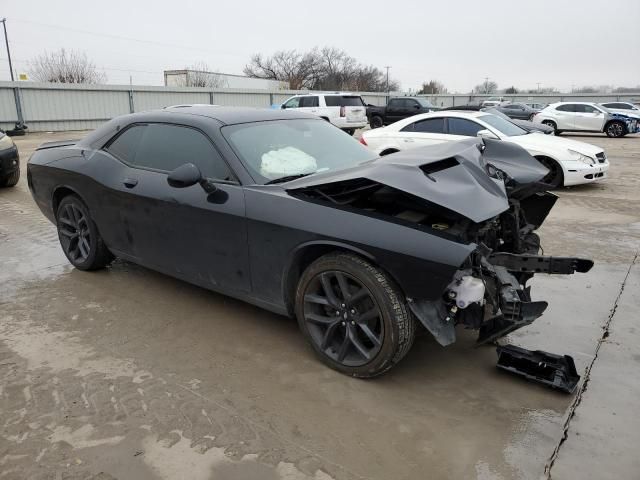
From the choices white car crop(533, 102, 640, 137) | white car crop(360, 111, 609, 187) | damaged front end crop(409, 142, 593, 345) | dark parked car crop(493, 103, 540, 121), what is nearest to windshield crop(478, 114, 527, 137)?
white car crop(360, 111, 609, 187)

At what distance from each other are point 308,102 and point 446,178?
19.5 meters

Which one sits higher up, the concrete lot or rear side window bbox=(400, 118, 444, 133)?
rear side window bbox=(400, 118, 444, 133)

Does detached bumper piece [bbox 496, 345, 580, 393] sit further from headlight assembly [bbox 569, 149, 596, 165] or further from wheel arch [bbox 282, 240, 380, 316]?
headlight assembly [bbox 569, 149, 596, 165]

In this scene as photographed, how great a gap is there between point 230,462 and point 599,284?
3.91m

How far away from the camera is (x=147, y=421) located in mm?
2740

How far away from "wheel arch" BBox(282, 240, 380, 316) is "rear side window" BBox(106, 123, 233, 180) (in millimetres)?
811

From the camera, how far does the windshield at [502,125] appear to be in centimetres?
963

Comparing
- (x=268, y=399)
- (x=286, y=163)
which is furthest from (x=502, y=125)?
(x=268, y=399)

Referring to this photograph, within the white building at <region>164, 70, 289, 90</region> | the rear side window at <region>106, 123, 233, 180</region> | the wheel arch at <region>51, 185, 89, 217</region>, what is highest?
the white building at <region>164, 70, 289, 90</region>

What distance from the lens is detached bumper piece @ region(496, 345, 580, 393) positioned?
3.01 m

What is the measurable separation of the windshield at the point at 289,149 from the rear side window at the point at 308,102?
17779 mm

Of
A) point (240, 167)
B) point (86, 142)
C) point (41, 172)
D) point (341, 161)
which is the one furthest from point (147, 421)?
point (41, 172)

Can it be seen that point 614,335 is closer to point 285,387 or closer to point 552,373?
point 552,373

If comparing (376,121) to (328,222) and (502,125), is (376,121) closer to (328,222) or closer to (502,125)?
(502,125)
